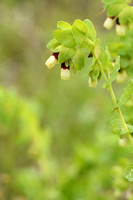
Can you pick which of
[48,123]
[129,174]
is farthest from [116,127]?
[48,123]

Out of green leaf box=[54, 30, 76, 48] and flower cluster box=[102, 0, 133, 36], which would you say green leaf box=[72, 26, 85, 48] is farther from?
flower cluster box=[102, 0, 133, 36]

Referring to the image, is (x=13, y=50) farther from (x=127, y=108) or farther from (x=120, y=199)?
(x=127, y=108)

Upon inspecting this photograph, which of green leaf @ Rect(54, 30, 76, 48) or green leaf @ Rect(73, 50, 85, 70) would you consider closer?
green leaf @ Rect(54, 30, 76, 48)

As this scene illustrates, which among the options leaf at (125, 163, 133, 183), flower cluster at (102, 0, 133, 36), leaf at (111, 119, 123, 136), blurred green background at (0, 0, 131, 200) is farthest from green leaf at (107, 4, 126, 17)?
leaf at (125, 163, 133, 183)

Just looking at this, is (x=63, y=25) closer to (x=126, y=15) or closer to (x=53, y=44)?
(x=53, y=44)

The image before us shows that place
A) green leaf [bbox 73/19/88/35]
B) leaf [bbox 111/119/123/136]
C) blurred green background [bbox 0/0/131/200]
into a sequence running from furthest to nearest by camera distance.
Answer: blurred green background [bbox 0/0/131/200] < leaf [bbox 111/119/123/136] < green leaf [bbox 73/19/88/35]

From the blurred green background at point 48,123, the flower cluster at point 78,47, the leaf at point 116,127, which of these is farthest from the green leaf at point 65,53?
the blurred green background at point 48,123

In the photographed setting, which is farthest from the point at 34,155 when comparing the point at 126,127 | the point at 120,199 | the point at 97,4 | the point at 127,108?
the point at 97,4
